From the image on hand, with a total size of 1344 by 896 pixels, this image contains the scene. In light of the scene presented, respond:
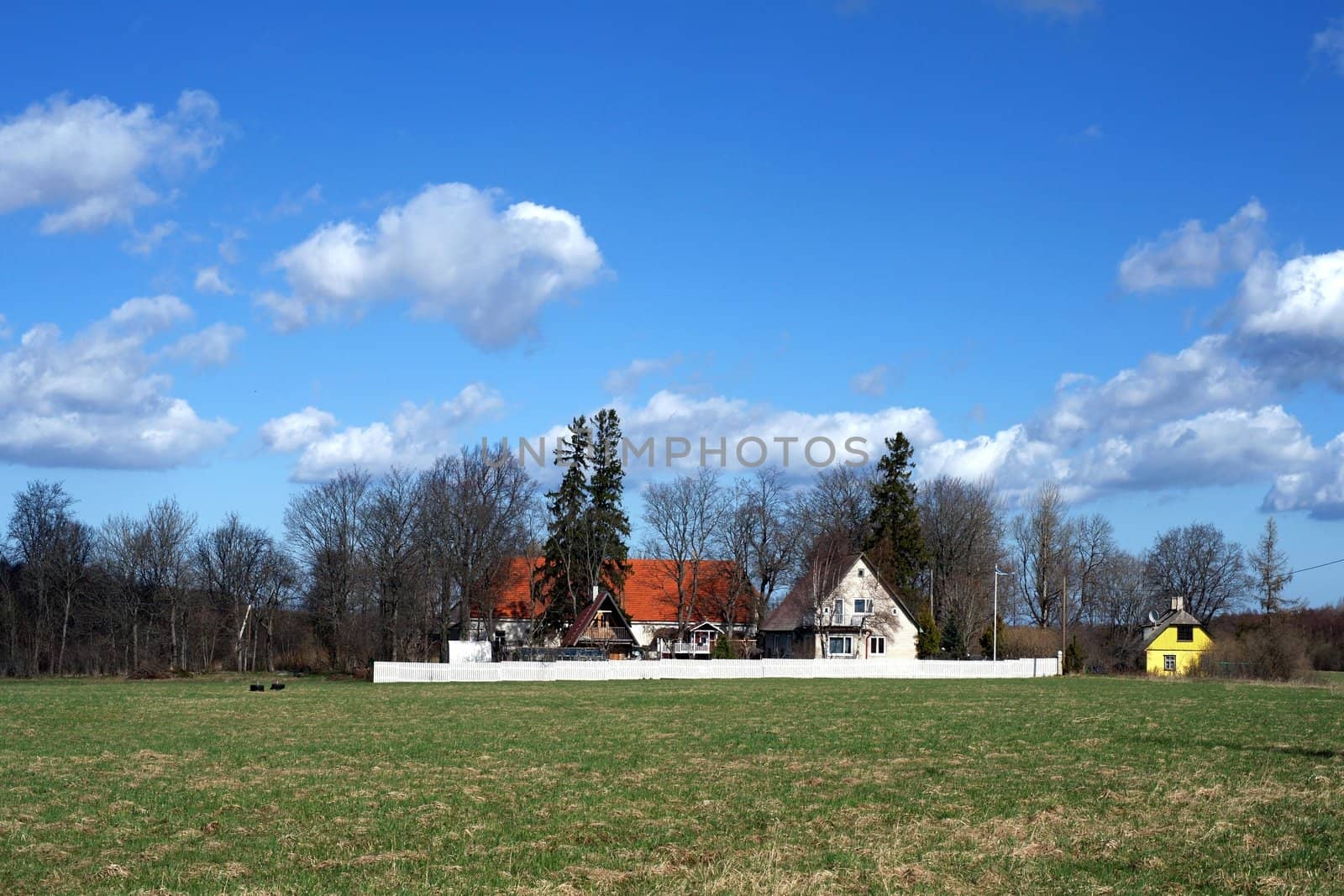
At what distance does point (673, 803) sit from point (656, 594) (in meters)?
77.2

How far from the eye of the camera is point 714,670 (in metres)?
59.9

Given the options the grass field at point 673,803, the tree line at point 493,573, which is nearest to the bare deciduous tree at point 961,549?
the tree line at point 493,573

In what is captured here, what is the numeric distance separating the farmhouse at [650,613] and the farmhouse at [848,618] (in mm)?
4250

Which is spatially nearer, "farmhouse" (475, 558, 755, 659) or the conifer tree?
"farmhouse" (475, 558, 755, 659)

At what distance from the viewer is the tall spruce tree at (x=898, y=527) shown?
87812mm

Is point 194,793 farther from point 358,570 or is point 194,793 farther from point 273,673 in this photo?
point 358,570

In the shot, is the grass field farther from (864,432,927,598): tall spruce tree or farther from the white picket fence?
(864,432,927,598): tall spruce tree

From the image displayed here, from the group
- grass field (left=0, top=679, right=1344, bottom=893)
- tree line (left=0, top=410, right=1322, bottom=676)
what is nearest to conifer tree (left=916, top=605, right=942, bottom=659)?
tree line (left=0, top=410, right=1322, bottom=676)

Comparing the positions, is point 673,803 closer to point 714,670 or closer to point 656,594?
point 714,670

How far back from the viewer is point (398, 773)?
19.4 m

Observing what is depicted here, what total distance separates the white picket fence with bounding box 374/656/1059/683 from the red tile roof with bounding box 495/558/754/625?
1002 inches

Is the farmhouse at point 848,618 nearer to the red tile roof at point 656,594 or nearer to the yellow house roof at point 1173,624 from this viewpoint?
the red tile roof at point 656,594

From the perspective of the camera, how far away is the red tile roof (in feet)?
283

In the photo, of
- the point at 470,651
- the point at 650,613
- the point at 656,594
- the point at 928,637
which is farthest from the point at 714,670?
the point at 656,594
